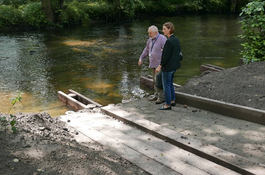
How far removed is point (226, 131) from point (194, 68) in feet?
23.1

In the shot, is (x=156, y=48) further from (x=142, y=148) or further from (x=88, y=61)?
(x=88, y=61)

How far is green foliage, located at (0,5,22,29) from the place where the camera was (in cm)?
2345

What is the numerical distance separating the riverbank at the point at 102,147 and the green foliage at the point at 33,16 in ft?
61.3

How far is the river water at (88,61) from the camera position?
991cm

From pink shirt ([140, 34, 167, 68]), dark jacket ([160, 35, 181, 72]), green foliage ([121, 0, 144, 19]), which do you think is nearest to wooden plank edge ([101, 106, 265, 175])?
dark jacket ([160, 35, 181, 72])

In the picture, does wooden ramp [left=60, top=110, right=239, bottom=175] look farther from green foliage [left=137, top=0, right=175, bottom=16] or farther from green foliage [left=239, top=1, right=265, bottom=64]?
green foliage [left=137, top=0, right=175, bottom=16]

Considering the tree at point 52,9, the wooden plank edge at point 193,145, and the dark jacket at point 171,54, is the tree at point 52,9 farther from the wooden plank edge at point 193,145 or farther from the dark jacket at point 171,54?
the wooden plank edge at point 193,145

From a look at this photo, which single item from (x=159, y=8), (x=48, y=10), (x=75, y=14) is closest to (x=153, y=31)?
(x=48, y=10)

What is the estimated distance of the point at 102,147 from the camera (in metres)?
5.12

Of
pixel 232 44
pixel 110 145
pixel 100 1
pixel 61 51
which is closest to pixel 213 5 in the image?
→ pixel 100 1

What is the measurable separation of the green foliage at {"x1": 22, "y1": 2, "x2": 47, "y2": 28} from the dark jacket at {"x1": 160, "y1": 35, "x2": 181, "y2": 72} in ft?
64.1

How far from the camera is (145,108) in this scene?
7.26 m

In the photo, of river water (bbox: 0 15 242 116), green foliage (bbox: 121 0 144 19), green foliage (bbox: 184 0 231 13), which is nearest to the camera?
river water (bbox: 0 15 242 116)

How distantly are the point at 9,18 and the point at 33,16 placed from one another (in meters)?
1.75
